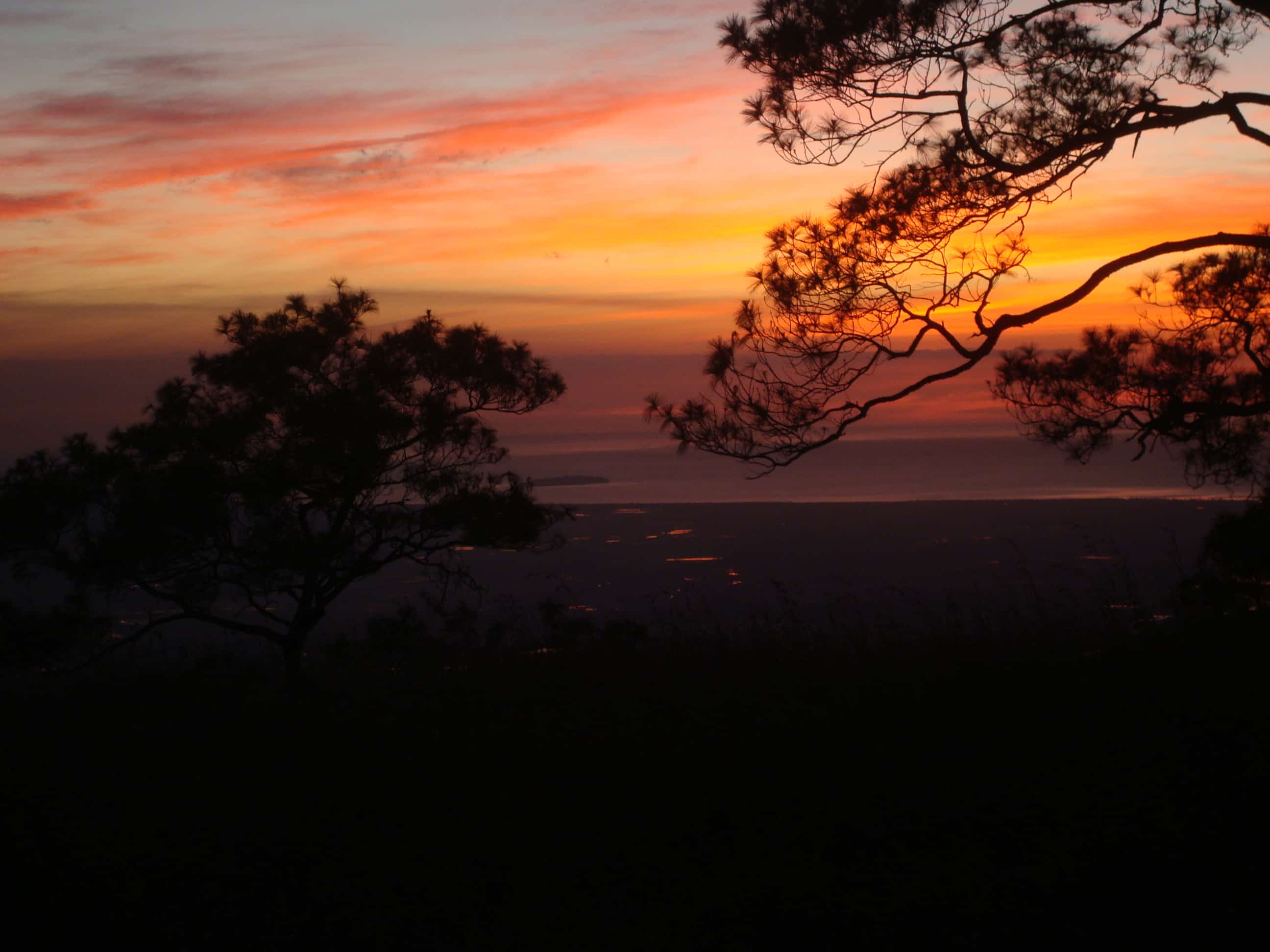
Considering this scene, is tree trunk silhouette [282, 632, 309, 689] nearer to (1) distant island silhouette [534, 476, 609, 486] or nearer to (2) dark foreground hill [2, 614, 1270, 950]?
(2) dark foreground hill [2, 614, 1270, 950]

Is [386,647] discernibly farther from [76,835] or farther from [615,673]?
[76,835]

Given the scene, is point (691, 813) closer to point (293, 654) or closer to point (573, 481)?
point (293, 654)

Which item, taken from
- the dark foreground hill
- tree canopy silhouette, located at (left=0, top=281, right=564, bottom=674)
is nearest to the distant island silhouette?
tree canopy silhouette, located at (left=0, top=281, right=564, bottom=674)

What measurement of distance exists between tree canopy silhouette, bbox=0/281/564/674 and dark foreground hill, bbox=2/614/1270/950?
190cm

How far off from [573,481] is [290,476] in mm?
51075

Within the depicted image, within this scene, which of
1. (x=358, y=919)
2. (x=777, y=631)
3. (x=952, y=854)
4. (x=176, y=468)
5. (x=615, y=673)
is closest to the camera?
(x=358, y=919)

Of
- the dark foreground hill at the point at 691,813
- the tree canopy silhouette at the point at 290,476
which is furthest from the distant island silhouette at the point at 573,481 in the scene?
the dark foreground hill at the point at 691,813

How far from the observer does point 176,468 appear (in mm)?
8922

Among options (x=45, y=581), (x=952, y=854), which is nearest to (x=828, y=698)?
(x=952, y=854)

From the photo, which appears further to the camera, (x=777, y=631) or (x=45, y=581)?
(x=45, y=581)

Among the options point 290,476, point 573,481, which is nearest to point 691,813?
point 290,476

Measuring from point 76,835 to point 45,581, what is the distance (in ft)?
77.7

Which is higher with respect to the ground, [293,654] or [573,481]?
[293,654]

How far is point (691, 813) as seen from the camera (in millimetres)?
4973
